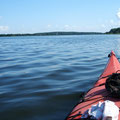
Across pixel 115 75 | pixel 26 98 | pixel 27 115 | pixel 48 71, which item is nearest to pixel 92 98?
pixel 115 75

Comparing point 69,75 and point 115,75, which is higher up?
point 115,75

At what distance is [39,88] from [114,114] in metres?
3.99

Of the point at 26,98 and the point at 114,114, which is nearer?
the point at 114,114

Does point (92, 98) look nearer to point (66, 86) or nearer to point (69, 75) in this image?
point (66, 86)

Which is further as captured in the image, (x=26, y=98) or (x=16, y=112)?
(x=26, y=98)

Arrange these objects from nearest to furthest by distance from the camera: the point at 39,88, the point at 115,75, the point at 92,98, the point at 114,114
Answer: the point at 114,114
the point at 92,98
the point at 115,75
the point at 39,88

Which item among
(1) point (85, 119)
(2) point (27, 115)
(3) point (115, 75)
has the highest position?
(3) point (115, 75)

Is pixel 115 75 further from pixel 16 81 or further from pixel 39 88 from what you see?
pixel 16 81

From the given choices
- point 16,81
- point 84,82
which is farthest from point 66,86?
point 16,81

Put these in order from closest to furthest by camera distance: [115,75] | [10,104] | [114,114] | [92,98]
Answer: [114,114]
[92,98]
[115,75]
[10,104]

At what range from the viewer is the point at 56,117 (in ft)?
14.0

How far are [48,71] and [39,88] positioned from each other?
90.2 inches

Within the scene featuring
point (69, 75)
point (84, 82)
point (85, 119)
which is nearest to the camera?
point (85, 119)

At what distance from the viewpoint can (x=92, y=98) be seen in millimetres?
3516
